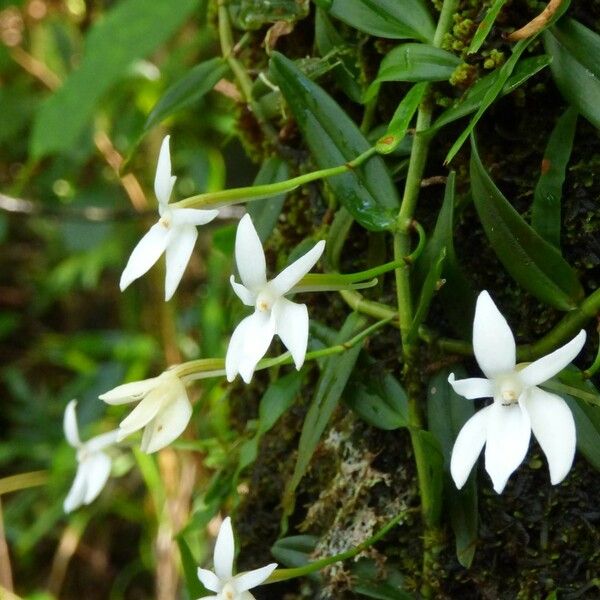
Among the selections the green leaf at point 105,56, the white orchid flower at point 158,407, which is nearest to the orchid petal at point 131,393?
the white orchid flower at point 158,407

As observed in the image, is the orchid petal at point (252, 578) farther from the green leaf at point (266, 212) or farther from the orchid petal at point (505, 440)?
the green leaf at point (266, 212)

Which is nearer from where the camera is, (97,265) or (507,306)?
(507,306)

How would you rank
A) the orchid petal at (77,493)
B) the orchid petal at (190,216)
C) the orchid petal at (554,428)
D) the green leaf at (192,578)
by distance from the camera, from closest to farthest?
the orchid petal at (554,428), the orchid petal at (190,216), the green leaf at (192,578), the orchid petal at (77,493)

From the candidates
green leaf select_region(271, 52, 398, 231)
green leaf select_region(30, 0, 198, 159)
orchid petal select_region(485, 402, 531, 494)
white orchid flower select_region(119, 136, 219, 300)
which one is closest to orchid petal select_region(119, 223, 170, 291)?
white orchid flower select_region(119, 136, 219, 300)

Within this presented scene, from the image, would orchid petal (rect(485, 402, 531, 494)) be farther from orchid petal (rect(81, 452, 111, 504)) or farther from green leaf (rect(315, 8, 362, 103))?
orchid petal (rect(81, 452, 111, 504))

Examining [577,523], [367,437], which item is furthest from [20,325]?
[577,523]

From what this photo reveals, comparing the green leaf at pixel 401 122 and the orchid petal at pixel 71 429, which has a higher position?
the green leaf at pixel 401 122

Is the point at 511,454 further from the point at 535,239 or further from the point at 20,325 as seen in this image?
the point at 20,325
